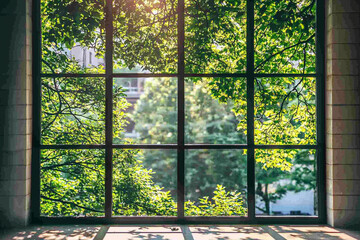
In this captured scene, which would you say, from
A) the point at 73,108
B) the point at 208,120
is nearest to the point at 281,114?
the point at 73,108

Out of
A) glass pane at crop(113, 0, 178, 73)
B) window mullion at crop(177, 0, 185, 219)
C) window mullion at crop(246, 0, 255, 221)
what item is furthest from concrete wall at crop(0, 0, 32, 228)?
window mullion at crop(246, 0, 255, 221)

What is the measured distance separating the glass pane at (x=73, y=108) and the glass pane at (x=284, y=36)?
2318mm

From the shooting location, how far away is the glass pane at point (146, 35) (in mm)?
4742

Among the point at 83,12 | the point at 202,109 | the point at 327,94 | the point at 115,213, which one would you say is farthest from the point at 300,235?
the point at 202,109

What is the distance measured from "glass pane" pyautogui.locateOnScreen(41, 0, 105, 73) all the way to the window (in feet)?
0.05

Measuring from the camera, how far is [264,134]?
486 centimetres

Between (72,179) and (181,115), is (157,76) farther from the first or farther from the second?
(72,179)

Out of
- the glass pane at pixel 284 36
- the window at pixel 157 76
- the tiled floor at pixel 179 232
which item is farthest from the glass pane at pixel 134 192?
the glass pane at pixel 284 36

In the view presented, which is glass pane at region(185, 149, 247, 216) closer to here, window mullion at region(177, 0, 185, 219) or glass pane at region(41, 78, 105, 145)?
window mullion at region(177, 0, 185, 219)

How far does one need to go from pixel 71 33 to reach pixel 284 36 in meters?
2.99

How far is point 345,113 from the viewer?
438 cm

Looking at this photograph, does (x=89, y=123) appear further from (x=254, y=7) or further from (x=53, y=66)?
(x=254, y=7)

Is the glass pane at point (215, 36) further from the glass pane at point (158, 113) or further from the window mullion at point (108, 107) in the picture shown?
the glass pane at point (158, 113)

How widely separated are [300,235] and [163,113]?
662 inches
